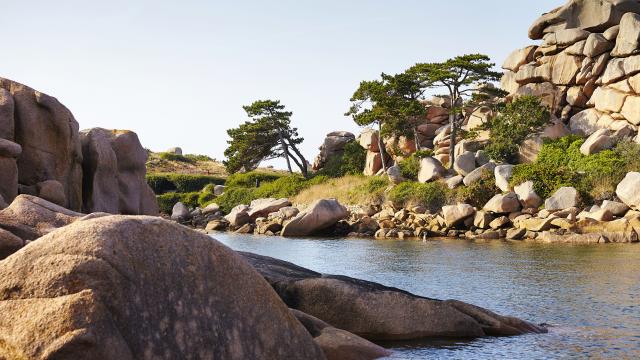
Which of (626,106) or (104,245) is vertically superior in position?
(626,106)

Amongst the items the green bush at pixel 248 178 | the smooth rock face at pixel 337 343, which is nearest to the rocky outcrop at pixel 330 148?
the green bush at pixel 248 178

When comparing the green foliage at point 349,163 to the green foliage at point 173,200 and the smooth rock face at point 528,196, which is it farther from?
the smooth rock face at point 528,196

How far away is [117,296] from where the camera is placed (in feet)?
28.1

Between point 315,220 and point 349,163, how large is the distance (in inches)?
864

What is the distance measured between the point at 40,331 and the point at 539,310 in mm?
15290

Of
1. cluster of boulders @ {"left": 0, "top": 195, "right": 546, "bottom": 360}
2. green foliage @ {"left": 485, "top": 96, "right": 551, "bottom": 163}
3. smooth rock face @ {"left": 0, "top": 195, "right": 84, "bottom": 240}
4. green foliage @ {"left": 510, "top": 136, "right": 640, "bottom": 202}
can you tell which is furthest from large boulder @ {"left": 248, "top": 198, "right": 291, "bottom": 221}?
cluster of boulders @ {"left": 0, "top": 195, "right": 546, "bottom": 360}

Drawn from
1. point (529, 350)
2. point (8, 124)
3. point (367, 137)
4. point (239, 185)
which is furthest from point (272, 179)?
point (529, 350)

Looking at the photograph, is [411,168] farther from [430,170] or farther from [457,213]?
[457,213]

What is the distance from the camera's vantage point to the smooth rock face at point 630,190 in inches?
1682

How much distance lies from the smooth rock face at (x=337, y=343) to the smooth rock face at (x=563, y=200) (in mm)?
35080

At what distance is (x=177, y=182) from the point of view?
281 feet

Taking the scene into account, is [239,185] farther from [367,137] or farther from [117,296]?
[117,296]

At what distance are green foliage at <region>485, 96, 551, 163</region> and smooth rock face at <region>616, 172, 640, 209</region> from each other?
45.6ft

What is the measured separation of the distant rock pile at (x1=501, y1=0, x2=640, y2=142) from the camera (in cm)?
5841
